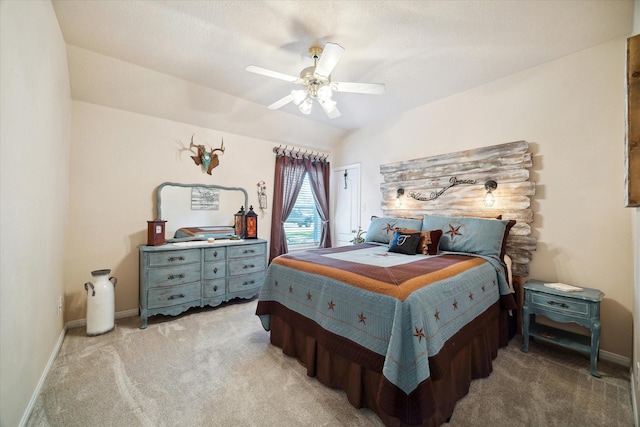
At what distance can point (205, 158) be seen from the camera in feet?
A: 11.6

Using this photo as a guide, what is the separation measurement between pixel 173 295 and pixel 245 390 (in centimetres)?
157

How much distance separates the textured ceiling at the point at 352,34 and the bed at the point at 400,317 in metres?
1.66

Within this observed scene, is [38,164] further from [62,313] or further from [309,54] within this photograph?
[309,54]

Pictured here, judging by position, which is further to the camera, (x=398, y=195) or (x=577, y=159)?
(x=398, y=195)

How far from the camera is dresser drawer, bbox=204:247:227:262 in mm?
3041

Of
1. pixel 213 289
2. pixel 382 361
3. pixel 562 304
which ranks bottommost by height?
pixel 213 289

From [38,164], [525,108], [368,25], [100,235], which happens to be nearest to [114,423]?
[38,164]

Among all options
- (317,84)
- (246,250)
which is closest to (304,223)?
(246,250)

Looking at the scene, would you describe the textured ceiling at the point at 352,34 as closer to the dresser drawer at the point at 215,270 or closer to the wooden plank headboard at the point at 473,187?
the wooden plank headboard at the point at 473,187

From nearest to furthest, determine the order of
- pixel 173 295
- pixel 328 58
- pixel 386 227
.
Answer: pixel 328 58 < pixel 173 295 < pixel 386 227

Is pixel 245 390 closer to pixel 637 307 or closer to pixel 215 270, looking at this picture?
pixel 215 270

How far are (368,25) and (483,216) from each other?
7.64 feet

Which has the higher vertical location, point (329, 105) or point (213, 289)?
point (329, 105)

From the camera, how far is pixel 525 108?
2674mm
